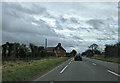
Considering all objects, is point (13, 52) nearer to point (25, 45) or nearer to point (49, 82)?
point (25, 45)

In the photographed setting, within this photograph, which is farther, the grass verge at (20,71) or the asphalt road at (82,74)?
the asphalt road at (82,74)

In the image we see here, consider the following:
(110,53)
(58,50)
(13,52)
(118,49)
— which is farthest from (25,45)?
(58,50)

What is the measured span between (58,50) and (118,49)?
286ft

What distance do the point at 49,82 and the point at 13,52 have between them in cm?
2029

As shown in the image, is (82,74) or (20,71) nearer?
(20,71)

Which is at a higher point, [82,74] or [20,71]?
[20,71]

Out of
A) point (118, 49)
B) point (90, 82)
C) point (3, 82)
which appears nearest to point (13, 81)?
point (3, 82)

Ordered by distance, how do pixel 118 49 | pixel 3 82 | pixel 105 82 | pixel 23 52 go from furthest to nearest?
pixel 118 49 → pixel 23 52 → pixel 105 82 → pixel 3 82

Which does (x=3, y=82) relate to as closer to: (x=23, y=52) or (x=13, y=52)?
(x=13, y=52)

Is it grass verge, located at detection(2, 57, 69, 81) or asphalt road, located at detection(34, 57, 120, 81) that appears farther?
asphalt road, located at detection(34, 57, 120, 81)

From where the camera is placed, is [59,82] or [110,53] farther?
[110,53]

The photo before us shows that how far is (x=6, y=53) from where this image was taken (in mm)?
26984

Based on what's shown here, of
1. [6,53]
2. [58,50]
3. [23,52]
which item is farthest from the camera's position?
[58,50]

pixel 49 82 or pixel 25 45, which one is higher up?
pixel 25 45
